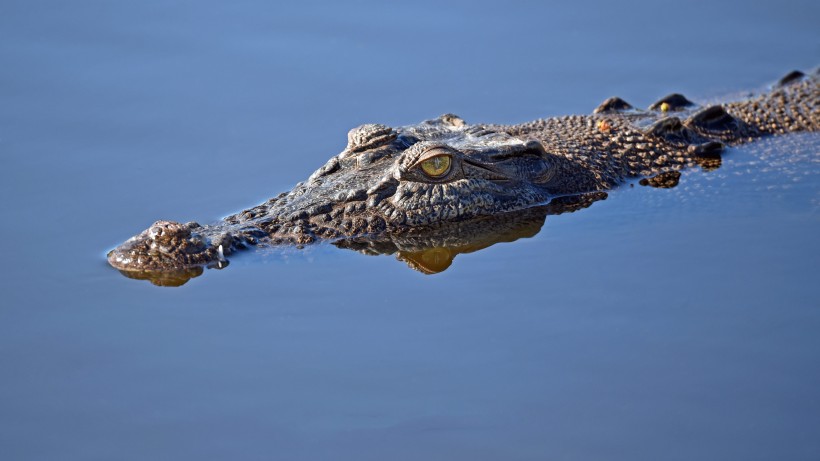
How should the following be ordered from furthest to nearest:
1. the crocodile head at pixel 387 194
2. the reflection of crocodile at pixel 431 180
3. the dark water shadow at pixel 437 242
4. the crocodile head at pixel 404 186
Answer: the crocodile head at pixel 404 186 → the crocodile head at pixel 387 194 → the reflection of crocodile at pixel 431 180 → the dark water shadow at pixel 437 242

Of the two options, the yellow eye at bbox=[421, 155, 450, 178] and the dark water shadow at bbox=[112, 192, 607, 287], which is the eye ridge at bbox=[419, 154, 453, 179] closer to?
the yellow eye at bbox=[421, 155, 450, 178]

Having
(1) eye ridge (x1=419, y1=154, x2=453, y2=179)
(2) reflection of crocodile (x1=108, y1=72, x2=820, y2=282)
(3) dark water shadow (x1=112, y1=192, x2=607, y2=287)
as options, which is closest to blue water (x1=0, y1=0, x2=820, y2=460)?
(3) dark water shadow (x1=112, y1=192, x2=607, y2=287)

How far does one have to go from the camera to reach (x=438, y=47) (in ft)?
40.7

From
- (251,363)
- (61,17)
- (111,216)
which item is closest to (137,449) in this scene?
(251,363)

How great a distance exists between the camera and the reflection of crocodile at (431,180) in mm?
8055

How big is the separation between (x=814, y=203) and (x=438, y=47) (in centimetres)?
474

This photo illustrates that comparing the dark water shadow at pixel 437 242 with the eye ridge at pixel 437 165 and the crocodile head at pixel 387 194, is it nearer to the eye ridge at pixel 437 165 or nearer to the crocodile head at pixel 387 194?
the crocodile head at pixel 387 194

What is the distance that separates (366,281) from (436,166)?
1166 mm

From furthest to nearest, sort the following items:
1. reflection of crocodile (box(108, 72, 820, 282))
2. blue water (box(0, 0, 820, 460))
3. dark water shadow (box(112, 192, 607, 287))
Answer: reflection of crocodile (box(108, 72, 820, 282))
dark water shadow (box(112, 192, 607, 287))
blue water (box(0, 0, 820, 460))

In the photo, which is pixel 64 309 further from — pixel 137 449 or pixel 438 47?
pixel 438 47

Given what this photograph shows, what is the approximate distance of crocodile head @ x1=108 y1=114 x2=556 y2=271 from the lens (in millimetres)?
8234

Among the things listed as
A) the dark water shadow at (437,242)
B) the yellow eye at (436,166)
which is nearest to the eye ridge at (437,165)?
the yellow eye at (436,166)

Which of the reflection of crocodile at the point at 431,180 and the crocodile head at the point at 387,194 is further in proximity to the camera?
the crocodile head at the point at 387,194

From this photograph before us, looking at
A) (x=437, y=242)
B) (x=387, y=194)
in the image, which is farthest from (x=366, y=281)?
(x=387, y=194)
